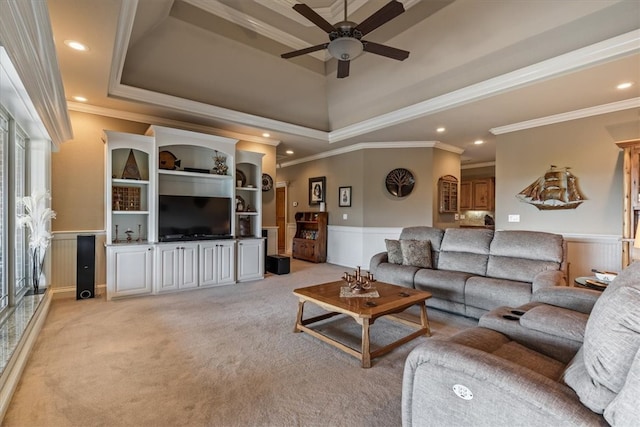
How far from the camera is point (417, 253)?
417 cm

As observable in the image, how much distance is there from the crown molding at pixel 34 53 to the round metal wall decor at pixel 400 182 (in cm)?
532

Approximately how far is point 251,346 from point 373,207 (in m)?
4.44

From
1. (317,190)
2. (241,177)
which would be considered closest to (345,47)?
(241,177)

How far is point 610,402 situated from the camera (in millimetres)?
1026

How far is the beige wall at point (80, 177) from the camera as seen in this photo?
4258 millimetres

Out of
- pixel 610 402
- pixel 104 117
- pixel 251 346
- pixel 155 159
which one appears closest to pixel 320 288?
pixel 251 346

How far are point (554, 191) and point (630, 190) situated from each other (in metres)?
1.03

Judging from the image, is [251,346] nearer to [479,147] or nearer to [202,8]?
[202,8]

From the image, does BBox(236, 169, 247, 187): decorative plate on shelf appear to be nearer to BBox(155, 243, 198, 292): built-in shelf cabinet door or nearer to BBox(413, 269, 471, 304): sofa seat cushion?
BBox(155, 243, 198, 292): built-in shelf cabinet door

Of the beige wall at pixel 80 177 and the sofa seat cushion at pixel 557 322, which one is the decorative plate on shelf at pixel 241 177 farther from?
the sofa seat cushion at pixel 557 322

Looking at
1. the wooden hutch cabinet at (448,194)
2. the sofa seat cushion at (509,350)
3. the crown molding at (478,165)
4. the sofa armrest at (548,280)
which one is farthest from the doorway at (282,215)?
the sofa seat cushion at (509,350)

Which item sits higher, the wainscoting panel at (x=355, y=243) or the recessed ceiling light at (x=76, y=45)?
the recessed ceiling light at (x=76, y=45)

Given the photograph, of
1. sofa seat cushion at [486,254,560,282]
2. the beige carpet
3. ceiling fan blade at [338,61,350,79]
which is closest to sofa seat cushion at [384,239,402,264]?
the beige carpet

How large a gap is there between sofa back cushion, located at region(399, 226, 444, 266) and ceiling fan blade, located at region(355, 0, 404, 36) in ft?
8.81
